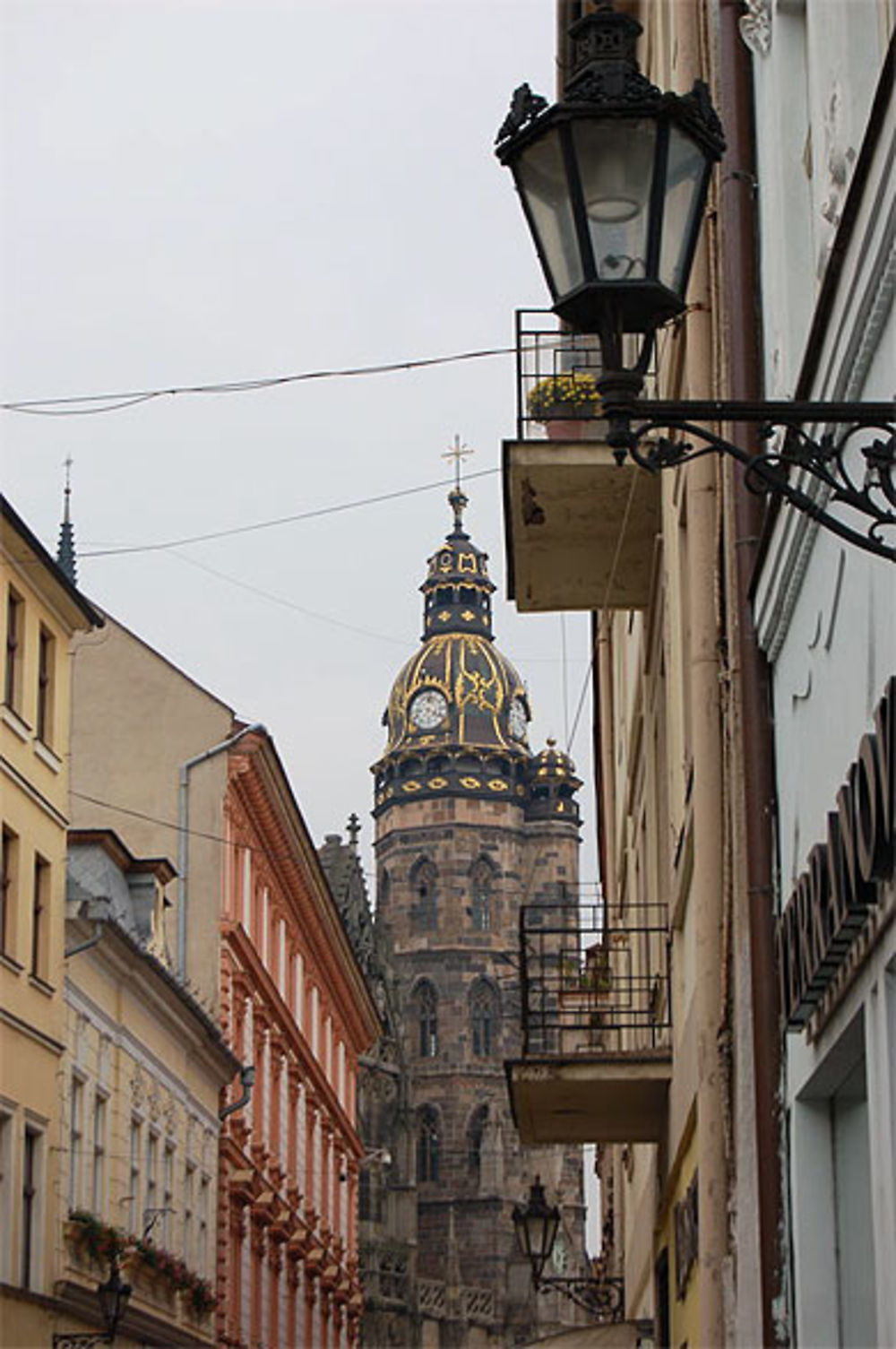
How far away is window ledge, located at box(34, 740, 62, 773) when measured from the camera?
27.0 m

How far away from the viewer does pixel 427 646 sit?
13462 cm

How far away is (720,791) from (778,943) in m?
2.18

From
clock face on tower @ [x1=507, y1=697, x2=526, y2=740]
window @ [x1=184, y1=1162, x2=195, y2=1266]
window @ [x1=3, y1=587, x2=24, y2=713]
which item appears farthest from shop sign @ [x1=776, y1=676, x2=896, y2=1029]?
clock face on tower @ [x1=507, y1=697, x2=526, y2=740]

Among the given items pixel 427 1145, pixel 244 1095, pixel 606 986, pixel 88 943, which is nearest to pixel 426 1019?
pixel 427 1145

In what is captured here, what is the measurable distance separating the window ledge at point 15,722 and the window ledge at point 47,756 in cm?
41

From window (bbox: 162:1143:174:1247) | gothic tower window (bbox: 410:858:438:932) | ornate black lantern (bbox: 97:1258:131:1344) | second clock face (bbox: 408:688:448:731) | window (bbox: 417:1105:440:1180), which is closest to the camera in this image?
ornate black lantern (bbox: 97:1258:131:1344)

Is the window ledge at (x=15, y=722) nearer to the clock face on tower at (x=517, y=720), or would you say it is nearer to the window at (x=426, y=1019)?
→ the window at (x=426, y=1019)

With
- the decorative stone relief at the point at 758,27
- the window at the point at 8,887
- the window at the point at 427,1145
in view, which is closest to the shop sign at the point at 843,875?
the decorative stone relief at the point at 758,27

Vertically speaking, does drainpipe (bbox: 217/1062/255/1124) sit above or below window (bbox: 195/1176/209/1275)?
above

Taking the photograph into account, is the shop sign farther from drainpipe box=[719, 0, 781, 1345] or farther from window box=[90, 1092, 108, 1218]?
window box=[90, 1092, 108, 1218]

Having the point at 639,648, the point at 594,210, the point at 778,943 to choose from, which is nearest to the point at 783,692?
the point at 778,943

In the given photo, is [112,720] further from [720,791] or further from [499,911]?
[499,911]

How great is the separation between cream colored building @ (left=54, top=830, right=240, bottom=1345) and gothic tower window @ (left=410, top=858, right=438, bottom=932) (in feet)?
308

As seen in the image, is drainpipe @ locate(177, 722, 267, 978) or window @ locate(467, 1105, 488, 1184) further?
window @ locate(467, 1105, 488, 1184)
